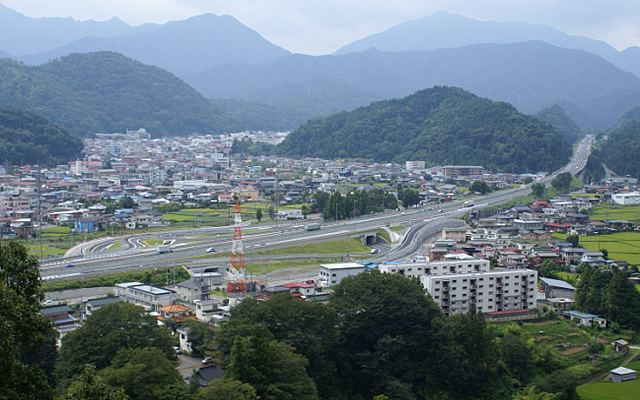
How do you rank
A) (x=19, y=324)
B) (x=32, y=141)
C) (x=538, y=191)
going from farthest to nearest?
(x=32, y=141) → (x=538, y=191) → (x=19, y=324)

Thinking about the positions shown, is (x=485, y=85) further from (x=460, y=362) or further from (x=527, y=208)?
(x=460, y=362)

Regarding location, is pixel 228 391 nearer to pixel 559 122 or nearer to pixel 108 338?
pixel 108 338

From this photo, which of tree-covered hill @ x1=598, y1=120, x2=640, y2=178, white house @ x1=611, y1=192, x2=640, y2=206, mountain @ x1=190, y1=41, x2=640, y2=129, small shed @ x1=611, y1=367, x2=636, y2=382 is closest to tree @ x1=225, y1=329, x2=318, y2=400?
small shed @ x1=611, y1=367, x2=636, y2=382

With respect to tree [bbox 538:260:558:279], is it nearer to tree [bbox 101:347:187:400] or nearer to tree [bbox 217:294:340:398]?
tree [bbox 217:294:340:398]

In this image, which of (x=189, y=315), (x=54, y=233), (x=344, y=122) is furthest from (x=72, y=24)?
(x=189, y=315)

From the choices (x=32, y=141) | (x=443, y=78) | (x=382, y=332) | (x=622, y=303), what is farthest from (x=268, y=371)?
(x=443, y=78)
